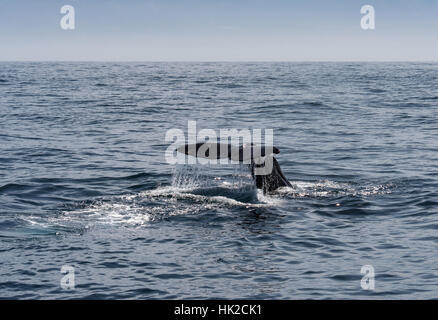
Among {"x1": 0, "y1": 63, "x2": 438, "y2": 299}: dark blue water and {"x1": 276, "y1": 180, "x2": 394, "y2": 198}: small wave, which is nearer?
{"x1": 0, "y1": 63, "x2": 438, "y2": 299}: dark blue water

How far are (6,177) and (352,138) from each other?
15.4 metres

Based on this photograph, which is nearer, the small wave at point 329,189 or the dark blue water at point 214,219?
the dark blue water at point 214,219

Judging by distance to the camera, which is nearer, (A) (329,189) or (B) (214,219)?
(B) (214,219)

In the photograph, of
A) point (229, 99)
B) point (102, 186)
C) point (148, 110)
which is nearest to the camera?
point (102, 186)

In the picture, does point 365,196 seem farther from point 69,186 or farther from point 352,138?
point 352,138

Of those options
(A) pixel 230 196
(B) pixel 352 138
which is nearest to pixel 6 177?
(A) pixel 230 196

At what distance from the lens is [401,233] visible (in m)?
13.4
